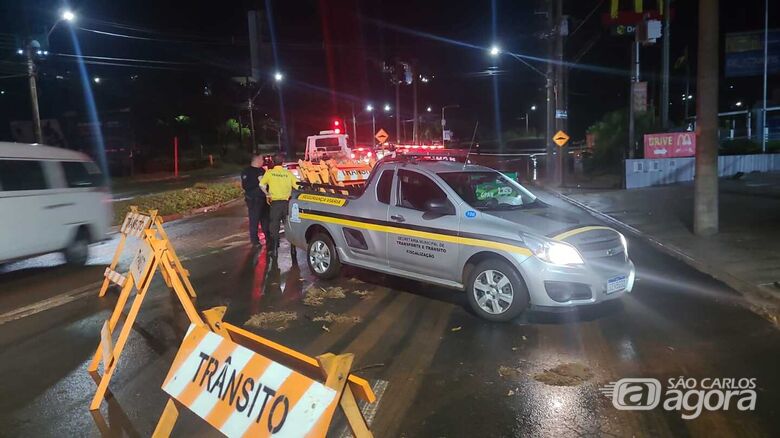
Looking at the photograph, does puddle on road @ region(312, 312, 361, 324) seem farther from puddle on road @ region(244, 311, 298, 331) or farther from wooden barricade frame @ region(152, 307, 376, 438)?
wooden barricade frame @ region(152, 307, 376, 438)

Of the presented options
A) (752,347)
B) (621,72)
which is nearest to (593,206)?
(752,347)

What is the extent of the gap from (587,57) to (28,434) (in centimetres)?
6596

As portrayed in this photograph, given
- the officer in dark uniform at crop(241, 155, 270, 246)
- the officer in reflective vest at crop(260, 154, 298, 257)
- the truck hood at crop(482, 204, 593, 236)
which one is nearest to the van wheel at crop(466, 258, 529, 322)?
the truck hood at crop(482, 204, 593, 236)

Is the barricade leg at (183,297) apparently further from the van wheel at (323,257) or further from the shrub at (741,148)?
the shrub at (741,148)

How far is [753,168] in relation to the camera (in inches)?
931

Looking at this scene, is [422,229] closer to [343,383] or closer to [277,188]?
[277,188]

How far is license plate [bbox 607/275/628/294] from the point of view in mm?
6289

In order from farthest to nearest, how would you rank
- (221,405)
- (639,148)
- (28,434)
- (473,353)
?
1. (639,148)
2. (473,353)
3. (28,434)
4. (221,405)

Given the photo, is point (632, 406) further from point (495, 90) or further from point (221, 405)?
point (495, 90)

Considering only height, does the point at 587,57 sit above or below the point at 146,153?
above

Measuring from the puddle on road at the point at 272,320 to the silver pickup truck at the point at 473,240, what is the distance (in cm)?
147

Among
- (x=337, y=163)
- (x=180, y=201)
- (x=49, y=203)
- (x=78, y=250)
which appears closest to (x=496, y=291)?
(x=49, y=203)

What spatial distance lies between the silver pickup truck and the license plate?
12 mm

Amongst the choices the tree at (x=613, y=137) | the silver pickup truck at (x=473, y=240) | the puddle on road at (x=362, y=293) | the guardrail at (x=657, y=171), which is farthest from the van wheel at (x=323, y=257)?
the tree at (x=613, y=137)
